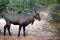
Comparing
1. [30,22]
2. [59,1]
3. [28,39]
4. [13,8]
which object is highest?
[59,1]

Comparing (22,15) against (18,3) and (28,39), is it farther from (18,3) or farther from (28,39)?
(28,39)

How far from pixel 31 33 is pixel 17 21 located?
0.24 metres

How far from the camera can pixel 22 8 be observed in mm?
2234

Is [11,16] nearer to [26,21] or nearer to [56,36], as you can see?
[26,21]

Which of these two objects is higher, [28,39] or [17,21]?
[17,21]

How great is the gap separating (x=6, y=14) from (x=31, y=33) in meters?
A: 0.41

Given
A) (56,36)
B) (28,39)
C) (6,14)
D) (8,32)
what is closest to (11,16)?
(6,14)

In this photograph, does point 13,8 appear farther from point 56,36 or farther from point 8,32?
point 56,36

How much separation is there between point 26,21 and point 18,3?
0.26 metres

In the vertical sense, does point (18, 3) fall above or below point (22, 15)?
above

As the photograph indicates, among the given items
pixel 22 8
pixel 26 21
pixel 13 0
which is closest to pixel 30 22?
pixel 26 21

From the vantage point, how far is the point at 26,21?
2.26 meters

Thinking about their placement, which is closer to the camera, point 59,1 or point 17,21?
point 59,1

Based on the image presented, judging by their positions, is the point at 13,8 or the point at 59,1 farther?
the point at 13,8
